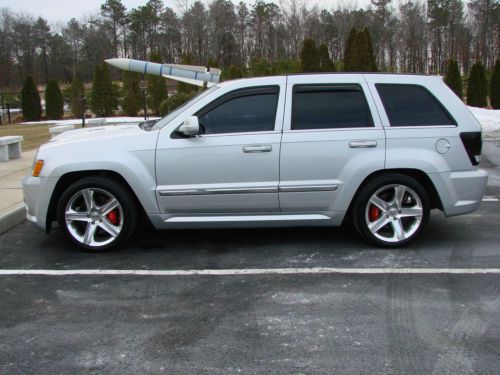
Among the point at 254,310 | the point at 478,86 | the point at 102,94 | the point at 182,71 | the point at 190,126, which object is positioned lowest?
the point at 254,310

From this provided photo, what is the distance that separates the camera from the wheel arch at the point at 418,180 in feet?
17.3

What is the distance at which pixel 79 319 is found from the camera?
386 centimetres

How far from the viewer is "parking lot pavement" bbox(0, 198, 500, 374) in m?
3.23

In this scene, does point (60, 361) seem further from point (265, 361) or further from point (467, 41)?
point (467, 41)

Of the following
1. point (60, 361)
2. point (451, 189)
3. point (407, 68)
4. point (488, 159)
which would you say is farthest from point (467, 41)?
point (60, 361)

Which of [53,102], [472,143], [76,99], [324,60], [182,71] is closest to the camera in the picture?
[472,143]

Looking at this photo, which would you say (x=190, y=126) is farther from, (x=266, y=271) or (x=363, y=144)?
(x=363, y=144)

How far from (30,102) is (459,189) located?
91.5ft

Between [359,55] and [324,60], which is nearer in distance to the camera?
[359,55]

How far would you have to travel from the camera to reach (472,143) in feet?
17.3

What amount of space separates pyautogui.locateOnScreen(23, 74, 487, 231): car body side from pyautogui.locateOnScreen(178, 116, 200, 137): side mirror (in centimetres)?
15

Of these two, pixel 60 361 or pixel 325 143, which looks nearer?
pixel 60 361

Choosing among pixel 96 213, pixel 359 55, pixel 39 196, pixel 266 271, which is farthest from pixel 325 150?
pixel 359 55

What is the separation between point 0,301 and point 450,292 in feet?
12.0
